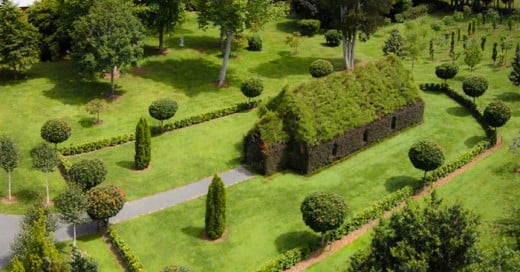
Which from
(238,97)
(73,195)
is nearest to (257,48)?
(238,97)

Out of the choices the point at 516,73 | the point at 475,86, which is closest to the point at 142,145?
the point at 475,86

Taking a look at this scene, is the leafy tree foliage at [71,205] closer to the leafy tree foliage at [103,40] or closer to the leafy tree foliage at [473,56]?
the leafy tree foliage at [103,40]

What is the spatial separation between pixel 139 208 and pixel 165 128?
12.2 m

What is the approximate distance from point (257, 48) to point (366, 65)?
23978 mm

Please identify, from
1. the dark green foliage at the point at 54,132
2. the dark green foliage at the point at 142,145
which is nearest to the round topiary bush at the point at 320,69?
→ the dark green foliage at the point at 142,145

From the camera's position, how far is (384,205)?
142ft

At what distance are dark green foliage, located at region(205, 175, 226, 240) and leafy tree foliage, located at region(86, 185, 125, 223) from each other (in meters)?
5.59

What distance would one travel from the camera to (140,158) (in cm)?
4816

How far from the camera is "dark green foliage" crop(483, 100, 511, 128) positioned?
51688 millimetres

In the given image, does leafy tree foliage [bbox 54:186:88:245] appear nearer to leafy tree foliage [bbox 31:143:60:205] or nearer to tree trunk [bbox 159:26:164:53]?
leafy tree foliage [bbox 31:143:60:205]

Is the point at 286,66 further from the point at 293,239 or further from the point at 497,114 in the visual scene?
the point at 293,239

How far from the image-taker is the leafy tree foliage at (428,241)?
28.0m

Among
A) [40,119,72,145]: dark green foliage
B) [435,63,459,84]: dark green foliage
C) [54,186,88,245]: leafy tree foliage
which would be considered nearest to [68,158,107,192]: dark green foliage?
[54,186,88,245]: leafy tree foliage

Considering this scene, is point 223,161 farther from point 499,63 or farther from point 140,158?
point 499,63
